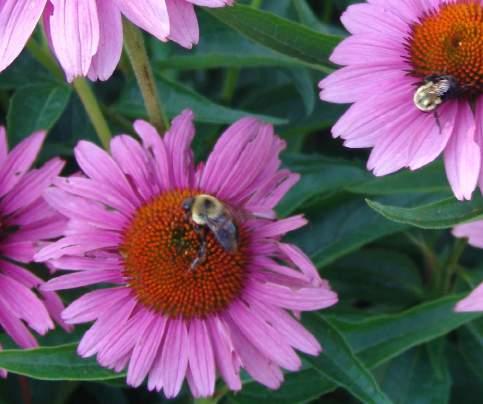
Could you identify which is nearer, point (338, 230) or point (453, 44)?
point (453, 44)

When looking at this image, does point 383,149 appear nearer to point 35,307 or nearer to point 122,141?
point 122,141

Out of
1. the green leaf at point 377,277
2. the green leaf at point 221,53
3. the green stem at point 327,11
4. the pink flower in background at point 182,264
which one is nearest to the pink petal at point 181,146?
the pink flower in background at point 182,264

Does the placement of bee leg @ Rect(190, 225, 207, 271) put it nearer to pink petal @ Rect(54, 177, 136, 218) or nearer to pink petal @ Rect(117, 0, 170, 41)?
pink petal @ Rect(54, 177, 136, 218)

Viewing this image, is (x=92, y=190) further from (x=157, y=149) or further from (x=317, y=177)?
(x=317, y=177)

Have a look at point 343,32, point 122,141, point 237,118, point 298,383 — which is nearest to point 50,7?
point 122,141

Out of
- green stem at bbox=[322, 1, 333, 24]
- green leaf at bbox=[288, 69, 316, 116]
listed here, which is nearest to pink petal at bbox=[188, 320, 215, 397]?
green leaf at bbox=[288, 69, 316, 116]

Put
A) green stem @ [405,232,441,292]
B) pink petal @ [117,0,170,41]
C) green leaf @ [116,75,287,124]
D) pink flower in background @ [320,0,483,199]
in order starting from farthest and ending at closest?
green stem @ [405,232,441,292] → green leaf @ [116,75,287,124] → pink flower in background @ [320,0,483,199] → pink petal @ [117,0,170,41]

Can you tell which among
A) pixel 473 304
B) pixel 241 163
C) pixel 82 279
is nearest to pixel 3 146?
pixel 82 279
